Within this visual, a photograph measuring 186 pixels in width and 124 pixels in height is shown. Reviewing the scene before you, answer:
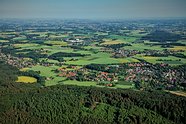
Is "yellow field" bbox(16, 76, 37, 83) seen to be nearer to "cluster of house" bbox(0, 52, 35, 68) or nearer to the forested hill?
the forested hill

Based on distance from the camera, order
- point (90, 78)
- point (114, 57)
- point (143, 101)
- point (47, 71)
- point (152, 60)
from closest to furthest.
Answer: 1. point (143, 101)
2. point (90, 78)
3. point (47, 71)
4. point (152, 60)
5. point (114, 57)

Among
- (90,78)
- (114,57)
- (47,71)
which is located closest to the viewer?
(90,78)

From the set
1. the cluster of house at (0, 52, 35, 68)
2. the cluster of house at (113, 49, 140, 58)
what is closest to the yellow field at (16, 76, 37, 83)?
the cluster of house at (0, 52, 35, 68)

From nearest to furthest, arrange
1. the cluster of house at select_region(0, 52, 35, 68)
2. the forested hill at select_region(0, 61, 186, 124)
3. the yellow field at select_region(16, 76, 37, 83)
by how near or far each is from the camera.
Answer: the forested hill at select_region(0, 61, 186, 124), the yellow field at select_region(16, 76, 37, 83), the cluster of house at select_region(0, 52, 35, 68)

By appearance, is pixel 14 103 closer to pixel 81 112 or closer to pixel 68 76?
pixel 81 112

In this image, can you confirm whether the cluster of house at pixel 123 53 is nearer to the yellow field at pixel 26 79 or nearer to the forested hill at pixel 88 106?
the yellow field at pixel 26 79

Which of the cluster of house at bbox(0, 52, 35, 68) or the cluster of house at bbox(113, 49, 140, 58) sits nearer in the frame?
the cluster of house at bbox(0, 52, 35, 68)

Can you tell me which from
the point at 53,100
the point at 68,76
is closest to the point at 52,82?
the point at 68,76

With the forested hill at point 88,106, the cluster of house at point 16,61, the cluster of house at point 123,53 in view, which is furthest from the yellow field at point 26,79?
the cluster of house at point 123,53
